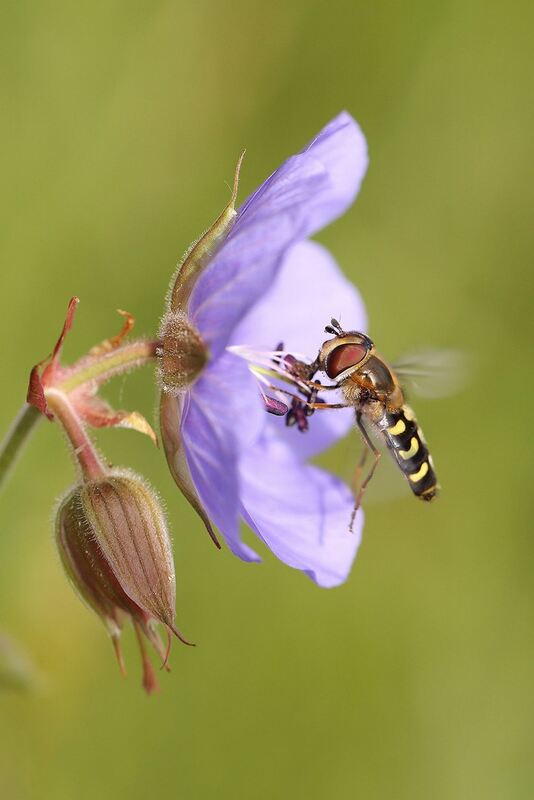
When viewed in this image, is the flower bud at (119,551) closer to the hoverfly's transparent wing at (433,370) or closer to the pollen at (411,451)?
the pollen at (411,451)

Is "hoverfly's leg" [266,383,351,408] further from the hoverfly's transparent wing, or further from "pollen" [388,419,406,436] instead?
the hoverfly's transparent wing

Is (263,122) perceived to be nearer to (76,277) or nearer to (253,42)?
(253,42)

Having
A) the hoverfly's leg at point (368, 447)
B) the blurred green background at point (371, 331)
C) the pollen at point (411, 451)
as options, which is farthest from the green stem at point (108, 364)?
the blurred green background at point (371, 331)

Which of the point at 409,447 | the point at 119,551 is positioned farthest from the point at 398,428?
the point at 119,551

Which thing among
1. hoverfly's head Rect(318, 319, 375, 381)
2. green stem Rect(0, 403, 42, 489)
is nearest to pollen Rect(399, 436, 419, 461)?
→ hoverfly's head Rect(318, 319, 375, 381)

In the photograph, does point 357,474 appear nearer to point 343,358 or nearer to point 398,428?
point 398,428
